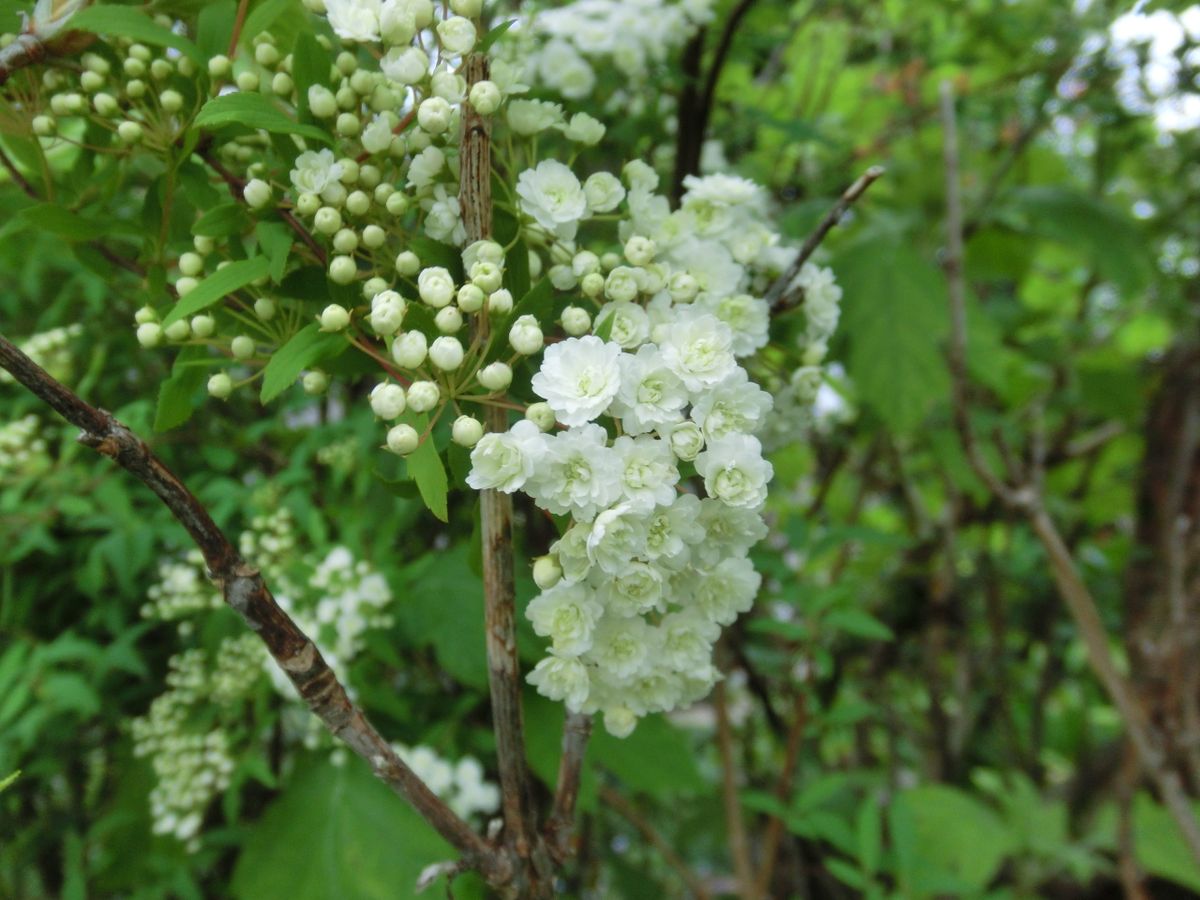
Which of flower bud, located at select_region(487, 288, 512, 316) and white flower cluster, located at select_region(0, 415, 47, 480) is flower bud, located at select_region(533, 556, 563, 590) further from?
white flower cluster, located at select_region(0, 415, 47, 480)

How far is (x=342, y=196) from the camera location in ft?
2.60

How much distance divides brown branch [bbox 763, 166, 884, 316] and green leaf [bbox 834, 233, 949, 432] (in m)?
1.04

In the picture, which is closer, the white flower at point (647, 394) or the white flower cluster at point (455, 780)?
the white flower at point (647, 394)

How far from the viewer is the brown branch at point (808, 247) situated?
92 centimetres

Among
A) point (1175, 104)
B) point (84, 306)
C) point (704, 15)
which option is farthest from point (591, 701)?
point (1175, 104)

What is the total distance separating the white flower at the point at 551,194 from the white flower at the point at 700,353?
0.52ft

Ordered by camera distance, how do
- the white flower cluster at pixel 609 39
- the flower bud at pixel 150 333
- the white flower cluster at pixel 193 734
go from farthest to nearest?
the white flower cluster at pixel 609 39, the white flower cluster at pixel 193 734, the flower bud at pixel 150 333

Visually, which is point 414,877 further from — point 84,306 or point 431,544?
point 84,306

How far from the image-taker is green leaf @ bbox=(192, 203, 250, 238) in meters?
0.82

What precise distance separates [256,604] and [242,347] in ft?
0.80

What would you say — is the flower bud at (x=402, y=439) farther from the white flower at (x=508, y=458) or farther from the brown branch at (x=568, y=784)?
the brown branch at (x=568, y=784)

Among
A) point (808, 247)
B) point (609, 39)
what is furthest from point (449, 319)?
point (609, 39)

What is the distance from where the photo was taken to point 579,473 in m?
0.72

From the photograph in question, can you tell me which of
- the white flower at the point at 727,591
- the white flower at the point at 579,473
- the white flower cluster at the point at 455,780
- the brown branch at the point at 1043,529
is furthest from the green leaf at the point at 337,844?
the brown branch at the point at 1043,529
